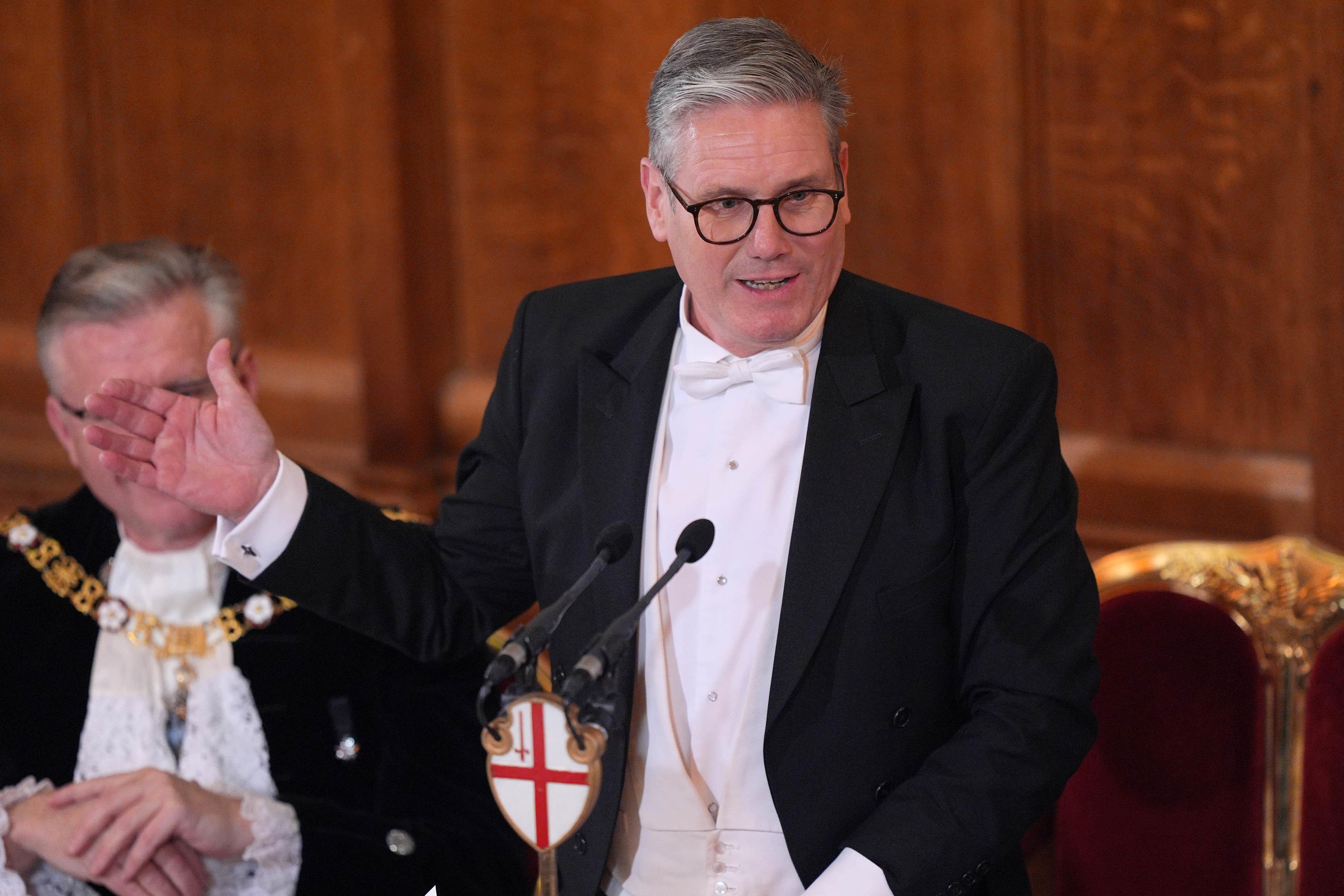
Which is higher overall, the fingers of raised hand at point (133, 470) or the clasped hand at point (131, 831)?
the fingers of raised hand at point (133, 470)

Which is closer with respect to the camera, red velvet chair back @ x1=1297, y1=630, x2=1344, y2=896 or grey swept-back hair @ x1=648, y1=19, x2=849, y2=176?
grey swept-back hair @ x1=648, y1=19, x2=849, y2=176

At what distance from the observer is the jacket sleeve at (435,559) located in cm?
180

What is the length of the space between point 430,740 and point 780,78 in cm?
119

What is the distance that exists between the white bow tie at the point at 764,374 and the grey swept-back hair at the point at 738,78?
23 cm

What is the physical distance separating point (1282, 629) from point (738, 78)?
1145mm

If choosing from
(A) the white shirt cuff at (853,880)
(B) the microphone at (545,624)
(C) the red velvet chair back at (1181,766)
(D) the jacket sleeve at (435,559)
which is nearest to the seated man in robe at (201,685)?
(D) the jacket sleeve at (435,559)

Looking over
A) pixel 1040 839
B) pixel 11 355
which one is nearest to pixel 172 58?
pixel 11 355

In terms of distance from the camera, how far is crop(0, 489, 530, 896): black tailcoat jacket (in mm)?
2166

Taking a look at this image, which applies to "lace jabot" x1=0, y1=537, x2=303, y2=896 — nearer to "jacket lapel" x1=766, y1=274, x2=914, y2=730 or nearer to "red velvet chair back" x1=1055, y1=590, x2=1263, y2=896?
"jacket lapel" x1=766, y1=274, x2=914, y2=730

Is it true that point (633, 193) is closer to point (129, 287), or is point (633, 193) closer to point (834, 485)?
point (129, 287)

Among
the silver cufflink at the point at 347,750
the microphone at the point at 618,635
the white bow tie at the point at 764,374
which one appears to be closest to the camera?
the microphone at the point at 618,635

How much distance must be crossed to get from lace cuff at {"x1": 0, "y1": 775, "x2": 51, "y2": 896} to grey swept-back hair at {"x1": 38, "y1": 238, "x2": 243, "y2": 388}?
23.0 inches

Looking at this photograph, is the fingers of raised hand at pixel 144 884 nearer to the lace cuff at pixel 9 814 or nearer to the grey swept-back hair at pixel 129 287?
the lace cuff at pixel 9 814

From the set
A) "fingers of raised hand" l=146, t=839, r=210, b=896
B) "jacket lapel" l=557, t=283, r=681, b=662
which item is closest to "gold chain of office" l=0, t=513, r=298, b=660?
"fingers of raised hand" l=146, t=839, r=210, b=896
